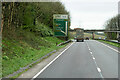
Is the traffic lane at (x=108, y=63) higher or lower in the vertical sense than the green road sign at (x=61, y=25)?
lower

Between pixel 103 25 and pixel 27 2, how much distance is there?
306 feet

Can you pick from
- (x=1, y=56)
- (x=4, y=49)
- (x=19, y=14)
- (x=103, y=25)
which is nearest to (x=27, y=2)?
(x=19, y=14)

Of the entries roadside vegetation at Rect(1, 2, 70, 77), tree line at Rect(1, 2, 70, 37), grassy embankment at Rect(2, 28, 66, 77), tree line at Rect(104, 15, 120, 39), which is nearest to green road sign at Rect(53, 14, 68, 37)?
roadside vegetation at Rect(1, 2, 70, 77)

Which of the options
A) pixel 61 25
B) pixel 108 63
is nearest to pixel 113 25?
pixel 61 25

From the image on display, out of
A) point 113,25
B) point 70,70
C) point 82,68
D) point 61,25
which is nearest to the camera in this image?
point 70,70

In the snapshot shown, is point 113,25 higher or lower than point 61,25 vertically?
higher

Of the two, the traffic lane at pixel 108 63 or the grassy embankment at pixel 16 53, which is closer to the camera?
the traffic lane at pixel 108 63

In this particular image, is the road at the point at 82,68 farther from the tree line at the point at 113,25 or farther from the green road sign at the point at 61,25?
the tree line at the point at 113,25

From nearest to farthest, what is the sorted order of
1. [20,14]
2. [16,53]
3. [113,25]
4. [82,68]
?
[82,68], [16,53], [20,14], [113,25]

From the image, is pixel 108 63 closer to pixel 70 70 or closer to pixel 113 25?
pixel 70 70

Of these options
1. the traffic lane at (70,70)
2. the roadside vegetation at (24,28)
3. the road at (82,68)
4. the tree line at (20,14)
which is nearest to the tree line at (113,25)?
the roadside vegetation at (24,28)

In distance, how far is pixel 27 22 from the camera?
34719 millimetres

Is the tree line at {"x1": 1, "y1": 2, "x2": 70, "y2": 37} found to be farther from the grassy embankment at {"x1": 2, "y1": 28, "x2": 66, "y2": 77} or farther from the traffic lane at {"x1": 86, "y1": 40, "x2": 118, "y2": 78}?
the traffic lane at {"x1": 86, "y1": 40, "x2": 118, "y2": 78}

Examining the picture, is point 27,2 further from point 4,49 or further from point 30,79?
point 30,79
